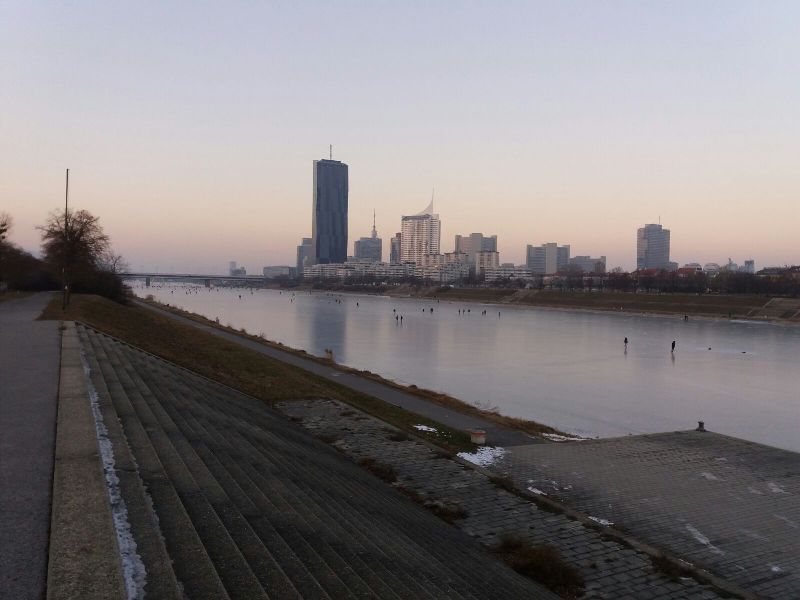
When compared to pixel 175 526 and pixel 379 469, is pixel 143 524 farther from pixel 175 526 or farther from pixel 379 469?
pixel 379 469

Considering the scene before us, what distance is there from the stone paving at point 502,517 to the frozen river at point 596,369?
24.9 feet

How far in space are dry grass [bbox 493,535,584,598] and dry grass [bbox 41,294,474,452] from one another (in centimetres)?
498

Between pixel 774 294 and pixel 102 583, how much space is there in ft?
330

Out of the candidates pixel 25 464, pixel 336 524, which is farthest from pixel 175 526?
pixel 25 464

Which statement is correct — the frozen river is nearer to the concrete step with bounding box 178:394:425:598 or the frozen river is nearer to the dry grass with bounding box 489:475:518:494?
the dry grass with bounding box 489:475:518:494

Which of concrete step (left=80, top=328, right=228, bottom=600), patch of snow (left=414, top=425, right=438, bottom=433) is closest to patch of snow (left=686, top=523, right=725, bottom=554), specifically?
patch of snow (left=414, top=425, right=438, bottom=433)

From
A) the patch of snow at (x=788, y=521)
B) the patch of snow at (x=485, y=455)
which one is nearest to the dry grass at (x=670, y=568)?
the patch of snow at (x=788, y=521)

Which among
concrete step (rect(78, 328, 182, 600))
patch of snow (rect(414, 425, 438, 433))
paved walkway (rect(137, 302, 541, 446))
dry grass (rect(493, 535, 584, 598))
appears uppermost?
concrete step (rect(78, 328, 182, 600))

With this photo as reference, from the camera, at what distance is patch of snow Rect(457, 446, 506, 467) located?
1170 centimetres

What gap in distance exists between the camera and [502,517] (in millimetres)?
8445

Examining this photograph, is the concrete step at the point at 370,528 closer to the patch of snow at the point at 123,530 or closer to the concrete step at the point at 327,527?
the concrete step at the point at 327,527

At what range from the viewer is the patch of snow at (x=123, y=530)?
3.62m

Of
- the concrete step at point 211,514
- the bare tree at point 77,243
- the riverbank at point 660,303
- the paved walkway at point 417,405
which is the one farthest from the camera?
the riverbank at point 660,303

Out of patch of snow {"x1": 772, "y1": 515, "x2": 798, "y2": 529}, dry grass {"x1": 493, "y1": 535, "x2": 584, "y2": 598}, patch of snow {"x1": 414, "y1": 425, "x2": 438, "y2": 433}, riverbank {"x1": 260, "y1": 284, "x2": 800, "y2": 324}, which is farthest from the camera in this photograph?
riverbank {"x1": 260, "y1": 284, "x2": 800, "y2": 324}
